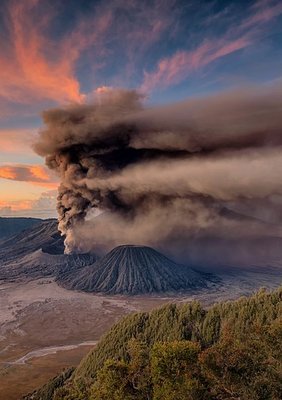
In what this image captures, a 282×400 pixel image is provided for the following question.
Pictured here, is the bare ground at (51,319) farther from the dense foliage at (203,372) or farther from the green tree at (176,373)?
the green tree at (176,373)

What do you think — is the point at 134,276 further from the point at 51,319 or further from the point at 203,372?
the point at 203,372

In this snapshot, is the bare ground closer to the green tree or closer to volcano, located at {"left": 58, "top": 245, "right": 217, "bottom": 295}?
volcano, located at {"left": 58, "top": 245, "right": 217, "bottom": 295}

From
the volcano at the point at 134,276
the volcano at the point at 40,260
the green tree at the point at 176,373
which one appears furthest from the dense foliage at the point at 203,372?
the volcano at the point at 40,260

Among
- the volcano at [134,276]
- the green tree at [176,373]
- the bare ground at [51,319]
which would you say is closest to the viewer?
the green tree at [176,373]

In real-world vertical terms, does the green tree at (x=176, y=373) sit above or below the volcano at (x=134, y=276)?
above

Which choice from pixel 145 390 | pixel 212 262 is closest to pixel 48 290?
pixel 212 262

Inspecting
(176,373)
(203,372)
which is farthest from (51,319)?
(203,372)

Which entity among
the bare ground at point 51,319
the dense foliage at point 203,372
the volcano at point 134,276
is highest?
the dense foliage at point 203,372

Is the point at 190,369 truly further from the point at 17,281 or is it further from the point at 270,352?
the point at 17,281
